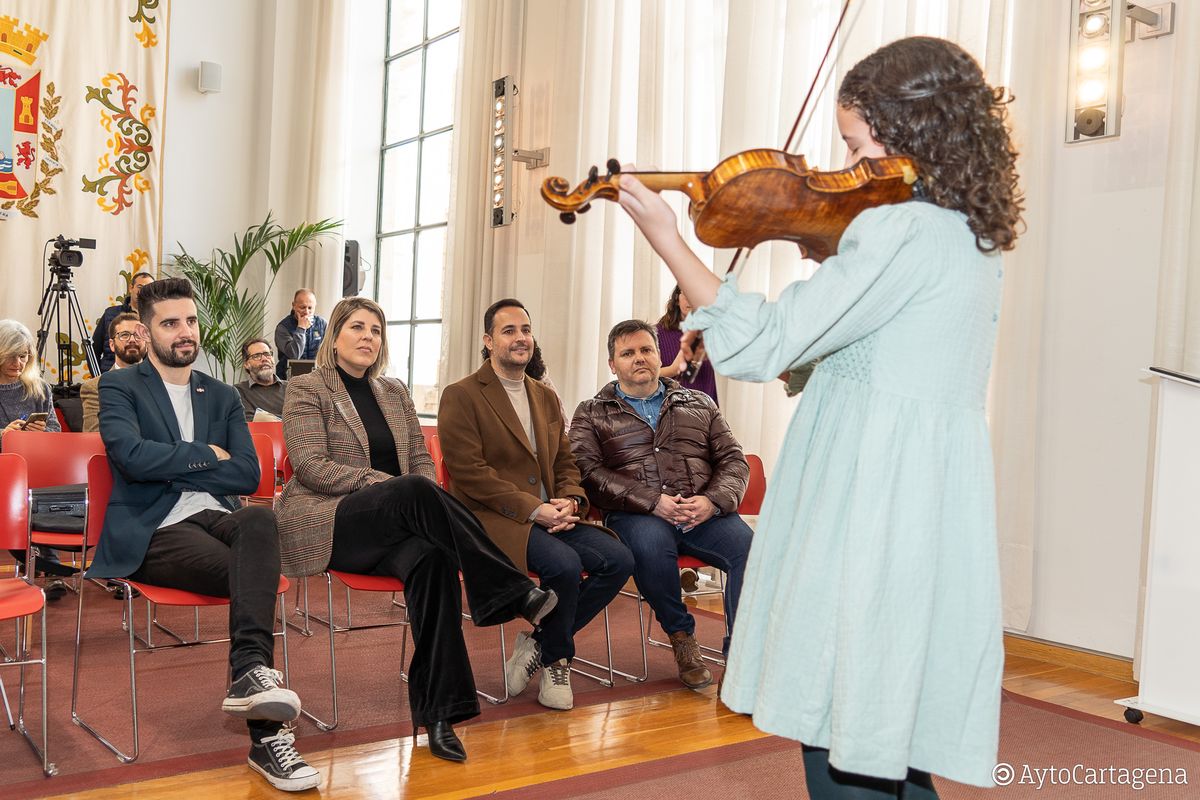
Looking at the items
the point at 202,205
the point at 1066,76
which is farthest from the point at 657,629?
the point at 202,205

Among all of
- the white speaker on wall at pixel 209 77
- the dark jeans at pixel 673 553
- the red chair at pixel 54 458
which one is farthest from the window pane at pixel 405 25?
the dark jeans at pixel 673 553

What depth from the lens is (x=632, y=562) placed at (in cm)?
356

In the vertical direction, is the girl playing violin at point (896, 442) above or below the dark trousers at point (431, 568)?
above

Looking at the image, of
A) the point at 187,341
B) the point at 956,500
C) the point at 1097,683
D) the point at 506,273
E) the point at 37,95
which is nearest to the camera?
the point at 956,500

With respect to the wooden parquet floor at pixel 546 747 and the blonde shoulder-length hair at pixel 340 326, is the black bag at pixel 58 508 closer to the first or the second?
the blonde shoulder-length hair at pixel 340 326

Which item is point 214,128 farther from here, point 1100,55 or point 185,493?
point 1100,55

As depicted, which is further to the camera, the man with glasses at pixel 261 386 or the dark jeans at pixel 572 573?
the man with glasses at pixel 261 386

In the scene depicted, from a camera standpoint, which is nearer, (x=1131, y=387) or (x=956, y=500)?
(x=956, y=500)

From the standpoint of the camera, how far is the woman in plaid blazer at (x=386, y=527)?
2.92 meters

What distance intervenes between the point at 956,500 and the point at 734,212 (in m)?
0.46

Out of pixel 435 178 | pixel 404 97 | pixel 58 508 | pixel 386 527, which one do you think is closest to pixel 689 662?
pixel 386 527

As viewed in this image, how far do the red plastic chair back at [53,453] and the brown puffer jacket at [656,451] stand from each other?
5.54ft

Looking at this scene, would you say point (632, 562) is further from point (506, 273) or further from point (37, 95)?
→ point (37, 95)

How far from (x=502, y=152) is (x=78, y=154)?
4141mm
